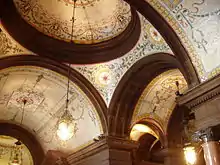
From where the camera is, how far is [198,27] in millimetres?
4961

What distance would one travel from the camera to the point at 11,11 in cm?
640

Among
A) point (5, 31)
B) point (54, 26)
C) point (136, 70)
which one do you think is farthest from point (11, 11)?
point (136, 70)

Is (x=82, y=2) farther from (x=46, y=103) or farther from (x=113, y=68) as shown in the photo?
(x=46, y=103)

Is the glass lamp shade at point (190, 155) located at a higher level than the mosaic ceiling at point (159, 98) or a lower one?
lower

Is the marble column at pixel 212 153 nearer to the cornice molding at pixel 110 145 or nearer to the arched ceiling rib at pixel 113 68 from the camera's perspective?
the arched ceiling rib at pixel 113 68

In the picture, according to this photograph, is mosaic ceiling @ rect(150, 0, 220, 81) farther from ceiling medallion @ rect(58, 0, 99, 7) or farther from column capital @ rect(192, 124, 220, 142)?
ceiling medallion @ rect(58, 0, 99, 7)

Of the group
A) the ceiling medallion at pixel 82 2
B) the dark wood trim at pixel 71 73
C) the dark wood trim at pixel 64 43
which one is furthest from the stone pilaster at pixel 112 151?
the ceiling medallion at pixel 82 2

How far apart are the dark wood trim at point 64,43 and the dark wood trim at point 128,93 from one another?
0.56m

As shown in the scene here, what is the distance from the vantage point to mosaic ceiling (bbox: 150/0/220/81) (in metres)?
4.75

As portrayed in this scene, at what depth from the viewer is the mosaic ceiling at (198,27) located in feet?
15.6

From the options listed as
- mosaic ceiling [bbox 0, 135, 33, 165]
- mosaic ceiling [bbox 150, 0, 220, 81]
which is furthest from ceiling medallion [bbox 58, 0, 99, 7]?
mosaic ceiling [bbox 0, 135, 33, 165]

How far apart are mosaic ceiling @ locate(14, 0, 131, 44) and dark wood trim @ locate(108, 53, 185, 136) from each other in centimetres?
103

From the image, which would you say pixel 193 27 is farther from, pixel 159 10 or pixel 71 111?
pixel 71 111

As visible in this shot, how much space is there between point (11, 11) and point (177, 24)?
343cm
